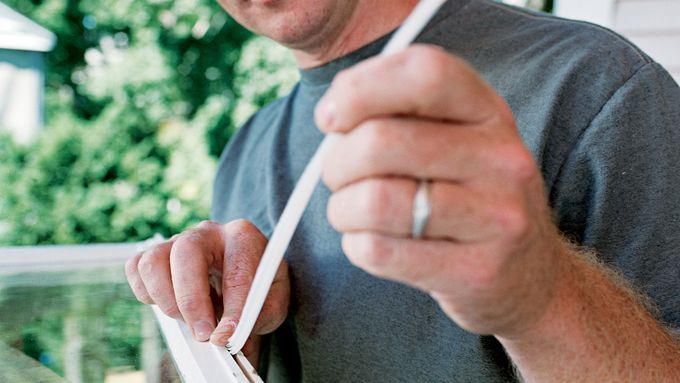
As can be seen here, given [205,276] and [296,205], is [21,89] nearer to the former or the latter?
[205,276]

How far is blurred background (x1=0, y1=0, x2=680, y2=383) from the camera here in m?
6.19

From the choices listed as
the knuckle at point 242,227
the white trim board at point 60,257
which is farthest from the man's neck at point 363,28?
the white trim board at point 60,257

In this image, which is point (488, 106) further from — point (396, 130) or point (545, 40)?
point (545, 40)

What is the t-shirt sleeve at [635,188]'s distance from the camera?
0.83 m

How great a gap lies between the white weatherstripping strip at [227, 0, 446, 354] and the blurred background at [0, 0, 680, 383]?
5499 mm

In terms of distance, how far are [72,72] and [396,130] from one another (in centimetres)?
707

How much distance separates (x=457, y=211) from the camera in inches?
17.2

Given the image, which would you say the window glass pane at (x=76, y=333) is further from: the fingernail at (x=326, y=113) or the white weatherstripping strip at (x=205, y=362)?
the fingernail at (x=326, y=113)

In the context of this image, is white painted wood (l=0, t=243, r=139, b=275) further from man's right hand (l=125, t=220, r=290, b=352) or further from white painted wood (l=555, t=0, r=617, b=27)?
white painted wood (l=555, t=0, r=617, b=27)

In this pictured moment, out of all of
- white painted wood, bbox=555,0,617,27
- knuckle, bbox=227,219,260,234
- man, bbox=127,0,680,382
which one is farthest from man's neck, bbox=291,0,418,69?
white painted wood, bbox=555,0,617,27

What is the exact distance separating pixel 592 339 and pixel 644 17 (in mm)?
1939

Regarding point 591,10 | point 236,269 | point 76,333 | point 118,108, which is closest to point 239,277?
point 236,269

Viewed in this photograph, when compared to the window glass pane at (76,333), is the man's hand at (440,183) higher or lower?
higher

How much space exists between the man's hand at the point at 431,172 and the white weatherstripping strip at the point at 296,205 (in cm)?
2
